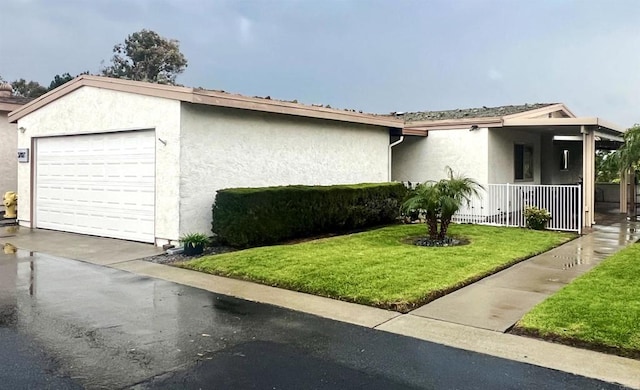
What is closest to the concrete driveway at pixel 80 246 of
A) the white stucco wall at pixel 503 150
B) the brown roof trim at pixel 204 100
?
the brown roof trim at pixel 204 100

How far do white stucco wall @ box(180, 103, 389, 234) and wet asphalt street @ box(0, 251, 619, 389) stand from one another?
179 inches

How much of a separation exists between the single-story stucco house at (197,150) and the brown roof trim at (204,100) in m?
0.03

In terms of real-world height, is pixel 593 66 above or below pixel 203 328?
above

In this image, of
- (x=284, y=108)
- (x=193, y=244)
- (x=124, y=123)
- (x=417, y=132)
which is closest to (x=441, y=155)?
(x=417, y=132)

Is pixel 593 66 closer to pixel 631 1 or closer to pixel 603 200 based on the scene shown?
pixel 603 200

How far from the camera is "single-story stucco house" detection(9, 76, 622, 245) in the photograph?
38.0ft

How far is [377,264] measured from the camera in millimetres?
9195

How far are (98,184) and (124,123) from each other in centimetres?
201

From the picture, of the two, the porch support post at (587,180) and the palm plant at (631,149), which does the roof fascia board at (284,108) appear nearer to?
the porch support post at (587,180)

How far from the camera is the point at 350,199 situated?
14.0 m

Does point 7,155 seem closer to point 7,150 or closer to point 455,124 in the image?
point 7,150

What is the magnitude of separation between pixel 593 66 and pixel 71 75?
132ft

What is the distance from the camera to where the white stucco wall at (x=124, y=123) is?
11.4 m

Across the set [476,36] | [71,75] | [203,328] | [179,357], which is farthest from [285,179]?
[71,75]
